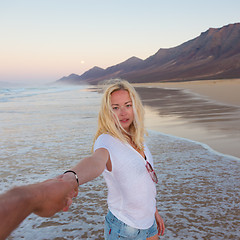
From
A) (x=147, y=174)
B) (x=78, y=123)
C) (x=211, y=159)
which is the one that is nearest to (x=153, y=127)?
(x=78, y=123)

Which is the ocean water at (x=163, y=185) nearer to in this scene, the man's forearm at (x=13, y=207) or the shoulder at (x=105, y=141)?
the shoulder at (x=105, y=141)

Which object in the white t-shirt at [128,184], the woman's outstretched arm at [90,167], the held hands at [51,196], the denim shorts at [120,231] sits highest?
the held hands at [51,196]

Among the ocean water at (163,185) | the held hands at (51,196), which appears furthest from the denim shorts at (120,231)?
the ocean water at (163,185)

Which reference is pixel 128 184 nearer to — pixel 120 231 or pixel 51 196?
pixel 120 231

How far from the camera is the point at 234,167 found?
5199 mm

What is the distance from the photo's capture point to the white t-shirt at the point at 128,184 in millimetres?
1701

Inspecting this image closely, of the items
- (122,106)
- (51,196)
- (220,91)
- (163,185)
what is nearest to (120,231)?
(122,106)

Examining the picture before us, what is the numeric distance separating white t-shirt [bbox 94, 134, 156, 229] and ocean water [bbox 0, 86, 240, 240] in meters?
1.45

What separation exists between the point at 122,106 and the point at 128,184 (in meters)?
0.54

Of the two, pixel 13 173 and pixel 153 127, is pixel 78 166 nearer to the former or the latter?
pixel 13 173

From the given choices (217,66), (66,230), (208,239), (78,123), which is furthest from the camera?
(217,66)

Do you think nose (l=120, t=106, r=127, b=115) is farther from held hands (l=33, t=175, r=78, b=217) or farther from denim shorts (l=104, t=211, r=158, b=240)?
held hands (l=33, t=175, r=78, b=217)

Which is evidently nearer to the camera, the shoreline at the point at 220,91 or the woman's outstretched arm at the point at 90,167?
the woman's outstretched arm at the point at 90,167

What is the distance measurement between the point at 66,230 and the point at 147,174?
5.98 ft
